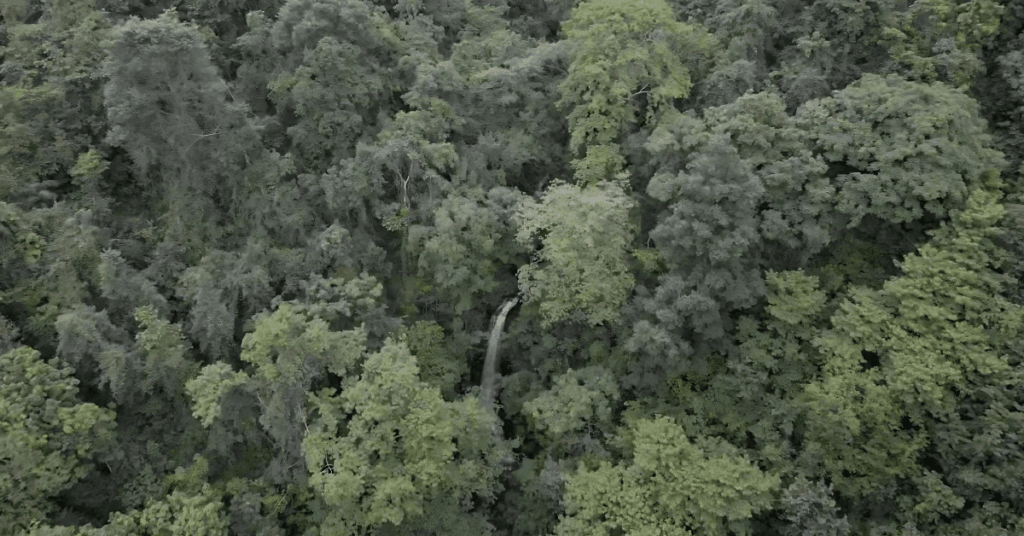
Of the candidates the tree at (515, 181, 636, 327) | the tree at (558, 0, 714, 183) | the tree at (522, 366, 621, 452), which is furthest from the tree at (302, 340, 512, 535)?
the tree at (558, 0, 714, 183)

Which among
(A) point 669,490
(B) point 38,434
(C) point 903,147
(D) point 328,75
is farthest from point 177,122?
(C) point 903,147

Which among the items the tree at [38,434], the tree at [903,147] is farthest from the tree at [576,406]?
the tree at [38,434]

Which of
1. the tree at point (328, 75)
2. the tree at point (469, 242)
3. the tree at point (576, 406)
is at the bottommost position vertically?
the tree at point (576, 406)

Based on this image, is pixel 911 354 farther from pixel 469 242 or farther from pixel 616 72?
pixel 469 242

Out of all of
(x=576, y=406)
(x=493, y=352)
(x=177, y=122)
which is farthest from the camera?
(x=493, y=352)

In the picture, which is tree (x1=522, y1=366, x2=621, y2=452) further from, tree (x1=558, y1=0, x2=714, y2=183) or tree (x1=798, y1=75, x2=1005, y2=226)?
tree (x1=798, y1=75, x2=1005, y2=226)

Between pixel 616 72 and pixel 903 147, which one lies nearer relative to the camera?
pixel 903 147

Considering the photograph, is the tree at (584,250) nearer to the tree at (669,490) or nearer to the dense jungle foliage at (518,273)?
the dense jungle foliage at (518,273)
